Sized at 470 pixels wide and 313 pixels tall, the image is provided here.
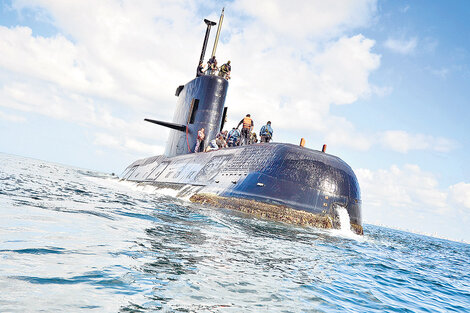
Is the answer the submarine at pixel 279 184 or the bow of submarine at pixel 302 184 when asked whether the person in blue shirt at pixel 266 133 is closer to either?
the submarine at pixel 279 184

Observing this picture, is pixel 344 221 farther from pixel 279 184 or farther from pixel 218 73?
pixel 218 73

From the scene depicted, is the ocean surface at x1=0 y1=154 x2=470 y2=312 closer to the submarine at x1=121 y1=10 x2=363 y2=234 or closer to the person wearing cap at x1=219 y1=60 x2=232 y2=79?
the submarine at x1=121 y1=10 x2=363 y2=234

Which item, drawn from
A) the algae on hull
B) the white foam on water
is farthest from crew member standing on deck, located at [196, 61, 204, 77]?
the white foam on water

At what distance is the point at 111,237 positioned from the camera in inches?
167

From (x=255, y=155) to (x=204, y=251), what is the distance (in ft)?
27.7

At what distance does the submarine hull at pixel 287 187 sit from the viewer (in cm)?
1028

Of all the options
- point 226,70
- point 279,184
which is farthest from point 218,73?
point 279,184

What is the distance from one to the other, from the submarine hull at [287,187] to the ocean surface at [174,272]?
3679mm

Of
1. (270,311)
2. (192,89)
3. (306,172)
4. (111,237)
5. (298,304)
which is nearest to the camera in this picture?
(270,311)

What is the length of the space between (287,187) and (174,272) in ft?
25.3

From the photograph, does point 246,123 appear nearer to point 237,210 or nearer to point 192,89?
point 192,89

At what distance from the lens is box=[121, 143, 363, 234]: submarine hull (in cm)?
1028

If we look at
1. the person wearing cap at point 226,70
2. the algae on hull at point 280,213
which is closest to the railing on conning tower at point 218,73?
the person wearing cap at point 226,70

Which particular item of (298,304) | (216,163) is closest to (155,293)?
(298,304)
